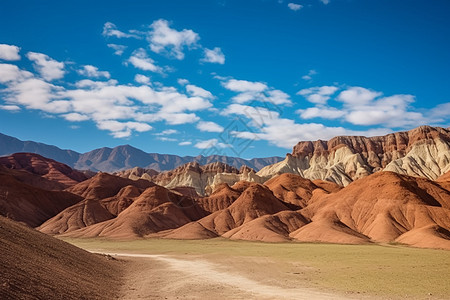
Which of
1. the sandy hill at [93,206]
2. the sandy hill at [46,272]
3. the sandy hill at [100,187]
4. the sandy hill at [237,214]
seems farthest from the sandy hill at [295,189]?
the sandy hill at [46,272]

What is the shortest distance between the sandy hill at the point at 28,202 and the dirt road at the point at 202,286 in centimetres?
9308

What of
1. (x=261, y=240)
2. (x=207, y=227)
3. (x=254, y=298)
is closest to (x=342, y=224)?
(x=261, y=240)

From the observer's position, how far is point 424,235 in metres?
82.8

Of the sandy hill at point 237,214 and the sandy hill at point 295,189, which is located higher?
the sandy hill at point 295,189

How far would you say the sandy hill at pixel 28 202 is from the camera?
12456 cm

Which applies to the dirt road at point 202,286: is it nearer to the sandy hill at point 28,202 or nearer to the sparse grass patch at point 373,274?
the sparse grass patch at point 373,274

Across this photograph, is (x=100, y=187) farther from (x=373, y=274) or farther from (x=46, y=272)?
(x=46, y=272)

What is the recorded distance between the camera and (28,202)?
136250 millimetres

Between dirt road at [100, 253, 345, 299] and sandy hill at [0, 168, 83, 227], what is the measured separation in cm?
9308

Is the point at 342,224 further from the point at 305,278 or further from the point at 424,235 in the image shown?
the point at 305,278

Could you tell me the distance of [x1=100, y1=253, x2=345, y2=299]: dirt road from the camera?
29.4 m

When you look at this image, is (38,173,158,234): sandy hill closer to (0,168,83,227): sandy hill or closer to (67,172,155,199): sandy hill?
(67,172,155,199): sandy hill

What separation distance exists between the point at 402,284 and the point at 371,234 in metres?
67.8

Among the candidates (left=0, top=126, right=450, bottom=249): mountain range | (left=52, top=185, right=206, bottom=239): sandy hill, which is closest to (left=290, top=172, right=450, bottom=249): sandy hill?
(left=0, top=126, right=450, bottom=249): mountain range
